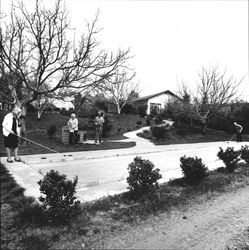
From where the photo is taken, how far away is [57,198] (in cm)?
349

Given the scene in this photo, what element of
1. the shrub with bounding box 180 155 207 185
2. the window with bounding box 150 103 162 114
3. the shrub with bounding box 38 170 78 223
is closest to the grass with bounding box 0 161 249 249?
the shrub with bounding box 38 170 78 223

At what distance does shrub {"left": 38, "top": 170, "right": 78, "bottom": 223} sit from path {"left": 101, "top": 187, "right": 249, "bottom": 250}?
2.75 ft

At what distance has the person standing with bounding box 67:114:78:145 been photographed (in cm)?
1091

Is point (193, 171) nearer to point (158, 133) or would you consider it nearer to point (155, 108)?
point (158, 133)

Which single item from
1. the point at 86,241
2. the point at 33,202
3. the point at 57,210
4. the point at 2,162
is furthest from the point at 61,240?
the point at 2,162

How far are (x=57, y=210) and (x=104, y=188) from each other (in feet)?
6.03

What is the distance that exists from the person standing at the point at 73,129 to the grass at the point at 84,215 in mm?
5395

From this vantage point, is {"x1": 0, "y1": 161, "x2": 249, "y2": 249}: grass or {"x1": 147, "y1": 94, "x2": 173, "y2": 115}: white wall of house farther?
{"x1": 147, "y1": 94, "x2": 173, "y2": 115}: white wall of house

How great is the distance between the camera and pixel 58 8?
10.1m

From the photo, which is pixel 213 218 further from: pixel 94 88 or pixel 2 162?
pixel 94 88

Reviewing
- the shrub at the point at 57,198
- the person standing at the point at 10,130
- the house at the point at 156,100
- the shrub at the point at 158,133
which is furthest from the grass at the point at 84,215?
the house at the point at 156,100

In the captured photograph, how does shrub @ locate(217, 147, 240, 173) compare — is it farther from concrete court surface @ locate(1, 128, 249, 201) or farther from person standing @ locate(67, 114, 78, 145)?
person standing @ locate(67, 114, 78, 145)

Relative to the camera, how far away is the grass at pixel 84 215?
2.91 m

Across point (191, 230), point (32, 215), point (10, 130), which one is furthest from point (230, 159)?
point (10, 130)
